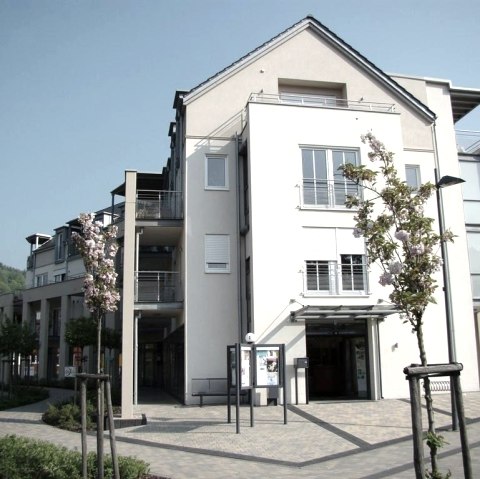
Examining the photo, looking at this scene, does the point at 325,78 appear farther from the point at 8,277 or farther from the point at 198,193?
the point at 8,277

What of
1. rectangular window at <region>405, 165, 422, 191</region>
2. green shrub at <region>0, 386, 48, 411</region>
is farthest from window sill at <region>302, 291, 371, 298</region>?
green shrub at <region>0, 386, 48, 411</region>

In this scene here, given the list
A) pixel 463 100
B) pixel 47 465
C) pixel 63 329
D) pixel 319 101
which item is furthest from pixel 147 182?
pixel 47 465

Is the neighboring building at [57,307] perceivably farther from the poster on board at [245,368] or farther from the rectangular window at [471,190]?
the rectangular window at [471,190]

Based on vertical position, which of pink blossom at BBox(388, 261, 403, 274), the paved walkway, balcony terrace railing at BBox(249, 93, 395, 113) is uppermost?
balcony terrace railing at BBox(249, 93, 395, 113)

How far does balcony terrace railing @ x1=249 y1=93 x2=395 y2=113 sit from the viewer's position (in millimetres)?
22017

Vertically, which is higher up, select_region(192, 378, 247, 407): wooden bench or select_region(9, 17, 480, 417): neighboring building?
select_region(9, 17, 480, 417): neighboring building

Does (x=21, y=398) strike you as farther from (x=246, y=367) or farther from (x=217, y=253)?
(x=246, y=367)

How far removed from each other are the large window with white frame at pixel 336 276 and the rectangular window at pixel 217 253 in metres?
3.03

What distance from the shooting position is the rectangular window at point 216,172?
2150 centimetres

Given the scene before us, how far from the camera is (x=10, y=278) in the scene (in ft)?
325

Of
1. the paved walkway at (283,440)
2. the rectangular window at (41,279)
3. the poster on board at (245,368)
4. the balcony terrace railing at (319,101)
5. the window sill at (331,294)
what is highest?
the balcony terrace railing at (319,101)

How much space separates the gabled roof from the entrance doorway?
934 cm

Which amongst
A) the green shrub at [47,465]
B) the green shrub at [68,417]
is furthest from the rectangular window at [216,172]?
the green shrub at [47,465]

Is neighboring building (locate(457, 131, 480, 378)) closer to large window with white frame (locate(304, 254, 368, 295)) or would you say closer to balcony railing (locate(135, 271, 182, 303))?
large window with white frame (locate(304, 254, 368, 295))
